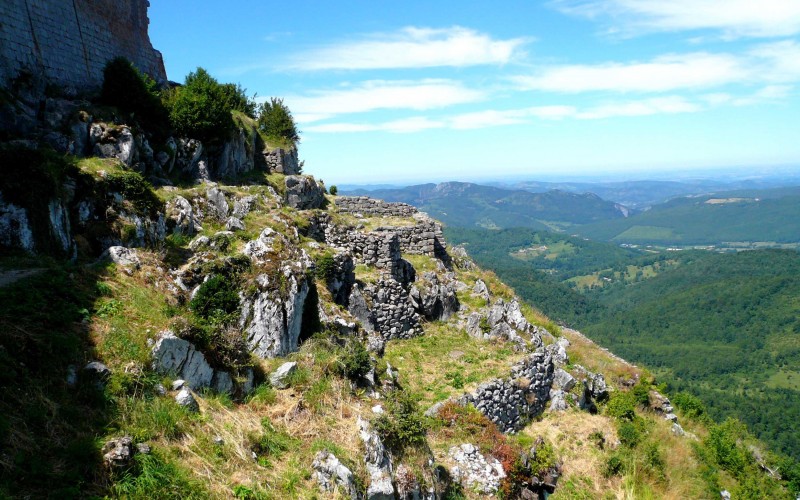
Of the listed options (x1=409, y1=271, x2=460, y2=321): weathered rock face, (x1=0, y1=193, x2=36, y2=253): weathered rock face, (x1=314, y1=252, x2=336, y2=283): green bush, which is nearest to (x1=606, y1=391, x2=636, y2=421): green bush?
(x1=409, y1=271, x2=460, y2=321): weathered rock face

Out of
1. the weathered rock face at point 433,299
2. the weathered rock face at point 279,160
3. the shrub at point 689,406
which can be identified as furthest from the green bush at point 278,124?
the shrub at point 689,406

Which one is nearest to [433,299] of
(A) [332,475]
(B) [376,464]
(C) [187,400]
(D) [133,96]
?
(B) [376,464]

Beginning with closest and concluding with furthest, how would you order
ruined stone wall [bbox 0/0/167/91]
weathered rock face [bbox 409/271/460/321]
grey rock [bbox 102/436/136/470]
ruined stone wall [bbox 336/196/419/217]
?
grey rock [bbox 102/436/136/470], ruined stone wall [bbox 0/0/167/91], weathered rock face [bbox 409/271/460/321], ruined stone wall [bbox 336/196/419/217]

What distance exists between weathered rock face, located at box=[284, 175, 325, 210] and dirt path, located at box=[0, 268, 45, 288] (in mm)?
13608

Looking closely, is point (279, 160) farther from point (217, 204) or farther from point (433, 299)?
point (433, 299)

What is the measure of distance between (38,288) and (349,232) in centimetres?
1235

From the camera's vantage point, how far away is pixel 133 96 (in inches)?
628

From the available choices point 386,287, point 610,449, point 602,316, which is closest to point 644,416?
point 610,449

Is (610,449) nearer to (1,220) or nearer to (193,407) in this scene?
(193,407)

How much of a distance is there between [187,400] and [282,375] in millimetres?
2109

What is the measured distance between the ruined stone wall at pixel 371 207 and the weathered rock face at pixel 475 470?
54.4 ft

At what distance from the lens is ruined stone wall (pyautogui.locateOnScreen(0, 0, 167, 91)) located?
13.1 meters

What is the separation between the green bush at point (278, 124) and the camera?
25956 millimetres

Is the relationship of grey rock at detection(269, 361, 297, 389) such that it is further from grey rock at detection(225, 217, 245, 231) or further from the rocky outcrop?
grey rock at detection(225, 217, 245, 231)
